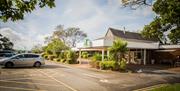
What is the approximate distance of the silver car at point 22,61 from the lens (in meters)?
25.7

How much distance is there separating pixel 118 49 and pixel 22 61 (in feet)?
36.8

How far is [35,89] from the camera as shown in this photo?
13.0 meters

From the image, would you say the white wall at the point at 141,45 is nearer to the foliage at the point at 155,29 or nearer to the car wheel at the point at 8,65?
the foliage at the point at 155,29

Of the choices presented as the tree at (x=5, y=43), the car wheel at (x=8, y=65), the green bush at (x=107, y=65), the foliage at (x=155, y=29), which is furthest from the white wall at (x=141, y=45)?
the tree at (x=5, y=43)

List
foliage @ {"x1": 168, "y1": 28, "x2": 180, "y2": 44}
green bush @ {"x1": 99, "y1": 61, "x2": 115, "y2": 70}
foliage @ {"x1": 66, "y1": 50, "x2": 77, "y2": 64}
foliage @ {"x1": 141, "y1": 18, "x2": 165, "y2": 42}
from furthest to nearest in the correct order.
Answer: foliage @ {"x1": 66, "y1": 50, "x2": 77, "y2": 64}
green bush @ {"x1": 99, "y1": 61, "x2": 115, "y2": 70}
foliage @ {"x1": 141, "y1": 18, "x2": 165, "y2": 42}
foliage @ {"x1": 168, "y1": 28, "x2": 180, "y2": 44}

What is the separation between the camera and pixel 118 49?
25.7 metres

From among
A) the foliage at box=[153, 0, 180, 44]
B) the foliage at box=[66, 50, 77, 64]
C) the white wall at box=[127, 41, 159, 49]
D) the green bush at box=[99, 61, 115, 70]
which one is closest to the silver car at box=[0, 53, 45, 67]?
the green bush at box=[99, 61, 115, 70]

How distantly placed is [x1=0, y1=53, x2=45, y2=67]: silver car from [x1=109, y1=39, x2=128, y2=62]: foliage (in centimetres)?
905

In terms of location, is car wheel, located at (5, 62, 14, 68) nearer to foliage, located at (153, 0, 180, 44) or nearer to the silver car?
the silver car

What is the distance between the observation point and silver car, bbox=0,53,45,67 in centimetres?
2566

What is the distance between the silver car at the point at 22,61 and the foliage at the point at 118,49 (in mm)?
9047

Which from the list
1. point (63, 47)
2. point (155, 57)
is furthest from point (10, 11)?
point (63, 47)

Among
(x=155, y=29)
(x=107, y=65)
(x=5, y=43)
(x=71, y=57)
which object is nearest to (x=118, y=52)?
(x=107, y=65)

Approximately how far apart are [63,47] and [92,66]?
23.8 meters
